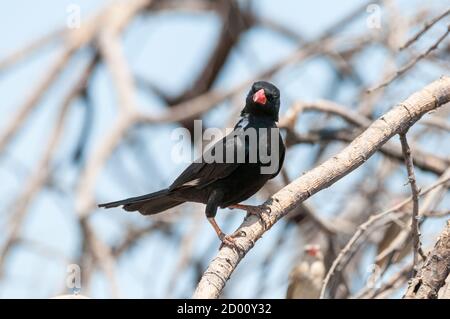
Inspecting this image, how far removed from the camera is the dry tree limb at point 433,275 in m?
3.01

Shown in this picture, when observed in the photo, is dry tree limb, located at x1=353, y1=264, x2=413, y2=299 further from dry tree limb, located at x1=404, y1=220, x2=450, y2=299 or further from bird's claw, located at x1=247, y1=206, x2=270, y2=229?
dry tree limb, located at x1=404, y1=220, x2=450, y2=299

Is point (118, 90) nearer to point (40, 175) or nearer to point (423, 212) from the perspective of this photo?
point (40, 175)

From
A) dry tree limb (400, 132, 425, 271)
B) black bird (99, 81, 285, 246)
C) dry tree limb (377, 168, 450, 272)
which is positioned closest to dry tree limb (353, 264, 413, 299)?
dry tree limb (377, 168, 450, 272)

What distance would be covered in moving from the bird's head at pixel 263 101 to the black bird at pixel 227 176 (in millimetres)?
104

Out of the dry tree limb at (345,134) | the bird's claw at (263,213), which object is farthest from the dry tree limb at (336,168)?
the dry tree limb at (345,134)

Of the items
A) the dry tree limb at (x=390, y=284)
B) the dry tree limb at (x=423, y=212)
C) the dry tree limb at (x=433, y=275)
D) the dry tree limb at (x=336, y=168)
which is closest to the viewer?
the dry tree limb at (x=433, y=275)

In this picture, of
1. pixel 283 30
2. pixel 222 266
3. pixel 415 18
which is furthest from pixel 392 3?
pixel 222 266

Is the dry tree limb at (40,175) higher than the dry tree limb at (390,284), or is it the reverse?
the dry tree limb at (40,175)

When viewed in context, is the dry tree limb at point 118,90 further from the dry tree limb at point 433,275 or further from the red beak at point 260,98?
the dry tree limb at point 433,275

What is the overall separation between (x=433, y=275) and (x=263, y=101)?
1.58 m

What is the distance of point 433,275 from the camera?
119 inches

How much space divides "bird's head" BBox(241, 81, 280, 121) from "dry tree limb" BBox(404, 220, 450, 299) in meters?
1.50
